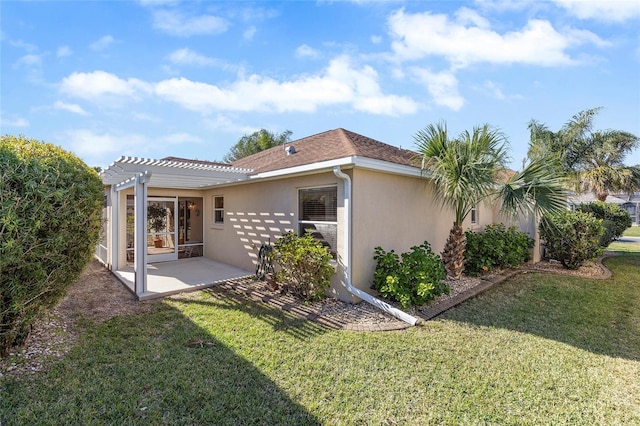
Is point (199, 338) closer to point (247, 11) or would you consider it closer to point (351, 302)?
point (351, 302)

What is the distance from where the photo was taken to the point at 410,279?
7113mm

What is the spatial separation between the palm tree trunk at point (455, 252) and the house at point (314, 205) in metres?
0.69

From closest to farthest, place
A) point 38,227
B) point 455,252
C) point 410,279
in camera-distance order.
→ point 38,227
point 410,279
point 455,252

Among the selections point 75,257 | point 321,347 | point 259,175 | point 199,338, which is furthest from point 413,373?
point 259,175

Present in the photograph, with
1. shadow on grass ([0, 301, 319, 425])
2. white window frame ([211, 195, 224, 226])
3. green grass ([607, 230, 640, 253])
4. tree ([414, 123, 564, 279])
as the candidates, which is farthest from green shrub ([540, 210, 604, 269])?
white window frame ([211, 195, 224, 226])

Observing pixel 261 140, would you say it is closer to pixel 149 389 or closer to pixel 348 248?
pixel 348 248

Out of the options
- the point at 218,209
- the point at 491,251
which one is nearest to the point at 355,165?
the point at 491,251

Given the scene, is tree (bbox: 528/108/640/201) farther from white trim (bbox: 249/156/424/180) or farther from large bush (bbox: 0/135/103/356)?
large bush (bbox: 0/135/103/356)

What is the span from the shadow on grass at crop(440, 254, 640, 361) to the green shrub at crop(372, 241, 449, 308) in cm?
73

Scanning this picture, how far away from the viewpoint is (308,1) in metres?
9.70

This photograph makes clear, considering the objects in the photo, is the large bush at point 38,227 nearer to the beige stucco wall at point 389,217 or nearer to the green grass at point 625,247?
the beige stucco wall at point 389,217

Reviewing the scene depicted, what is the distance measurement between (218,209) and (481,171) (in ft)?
34.9

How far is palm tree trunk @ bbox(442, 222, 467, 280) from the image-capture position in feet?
31.3

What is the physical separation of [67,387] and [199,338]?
1944 mm
